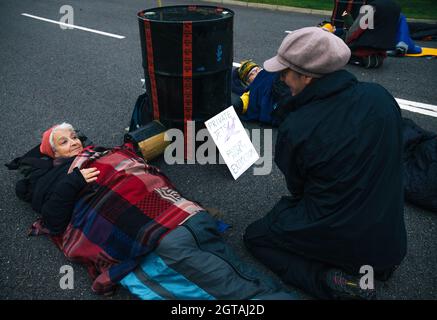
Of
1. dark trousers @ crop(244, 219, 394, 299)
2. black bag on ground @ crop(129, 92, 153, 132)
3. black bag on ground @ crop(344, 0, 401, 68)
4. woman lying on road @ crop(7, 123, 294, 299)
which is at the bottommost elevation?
dark trousers @ crop(244, 219, 394, 299)

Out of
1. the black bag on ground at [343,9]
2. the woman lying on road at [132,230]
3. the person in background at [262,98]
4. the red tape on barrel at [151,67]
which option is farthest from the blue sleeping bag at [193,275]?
the black bag on ground at [343,9]

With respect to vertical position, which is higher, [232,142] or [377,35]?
[377,35]

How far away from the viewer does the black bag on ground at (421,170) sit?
2.45 m

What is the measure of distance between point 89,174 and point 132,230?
1.65 feet

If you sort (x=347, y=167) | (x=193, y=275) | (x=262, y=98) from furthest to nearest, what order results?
(x=262, y=98), (x=193, y=275), (x=347, y=167)

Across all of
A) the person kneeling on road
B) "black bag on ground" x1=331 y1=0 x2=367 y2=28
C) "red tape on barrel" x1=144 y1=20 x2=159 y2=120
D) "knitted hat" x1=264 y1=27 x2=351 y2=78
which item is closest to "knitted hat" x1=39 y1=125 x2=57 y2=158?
"red tape on barrel" x1=144 y1=20 x2=159 y2=120

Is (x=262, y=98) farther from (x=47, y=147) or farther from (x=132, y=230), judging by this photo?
(x=132, y=230)

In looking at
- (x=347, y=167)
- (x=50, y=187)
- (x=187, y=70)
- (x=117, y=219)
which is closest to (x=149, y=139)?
(x=187, y=70)

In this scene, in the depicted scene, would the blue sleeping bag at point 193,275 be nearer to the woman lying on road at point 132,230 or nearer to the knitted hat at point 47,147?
the woman lying on road at point 132,230

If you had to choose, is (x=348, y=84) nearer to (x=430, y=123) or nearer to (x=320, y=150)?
(x=320, y=150)

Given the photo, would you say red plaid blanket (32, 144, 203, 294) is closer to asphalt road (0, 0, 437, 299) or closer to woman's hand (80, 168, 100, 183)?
woman's hand (80, 168, 100, 183)

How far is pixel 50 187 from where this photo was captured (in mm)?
2215

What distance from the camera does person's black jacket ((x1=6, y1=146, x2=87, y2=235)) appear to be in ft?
6.75

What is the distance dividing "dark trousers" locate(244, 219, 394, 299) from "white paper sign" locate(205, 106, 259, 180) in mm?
797
